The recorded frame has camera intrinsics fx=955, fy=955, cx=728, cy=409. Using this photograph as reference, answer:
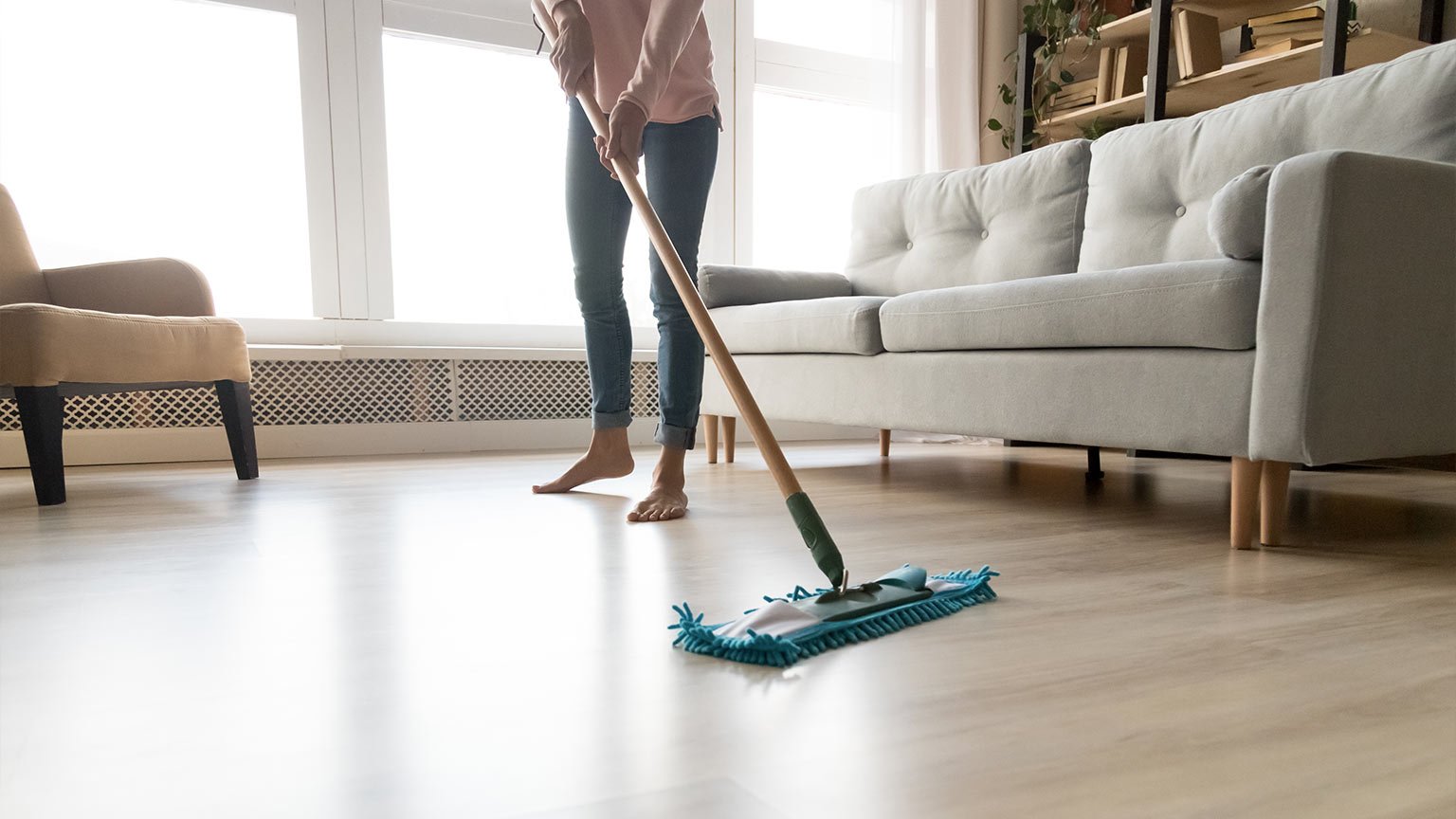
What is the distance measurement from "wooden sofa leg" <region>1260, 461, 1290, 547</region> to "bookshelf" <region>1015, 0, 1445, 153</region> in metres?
1.85

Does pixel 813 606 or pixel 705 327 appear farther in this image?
pixel 705 327

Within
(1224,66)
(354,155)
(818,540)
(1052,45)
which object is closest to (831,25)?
(1052,45)

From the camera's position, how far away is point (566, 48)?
1.64 meters

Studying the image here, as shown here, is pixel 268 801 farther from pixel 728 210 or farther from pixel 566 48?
pixel 728 210

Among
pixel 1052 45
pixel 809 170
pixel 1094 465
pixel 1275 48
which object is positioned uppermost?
pixel 1052 45

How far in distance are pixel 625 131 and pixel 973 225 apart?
4.55 feet

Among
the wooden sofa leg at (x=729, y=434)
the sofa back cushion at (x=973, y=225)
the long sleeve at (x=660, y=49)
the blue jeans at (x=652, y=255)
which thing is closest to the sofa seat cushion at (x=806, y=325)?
the wooden sofa leg at (x=729, y=434)

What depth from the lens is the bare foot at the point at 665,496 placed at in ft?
5.32

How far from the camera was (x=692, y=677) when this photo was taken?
0.80 m

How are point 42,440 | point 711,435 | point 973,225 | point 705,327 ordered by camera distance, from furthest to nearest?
point 711,435, point 973,225, point 42,440, point 705,327

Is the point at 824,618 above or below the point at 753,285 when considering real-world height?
below

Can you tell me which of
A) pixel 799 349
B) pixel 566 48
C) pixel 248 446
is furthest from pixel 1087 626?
pixel 248 446

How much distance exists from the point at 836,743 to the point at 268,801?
0.36m

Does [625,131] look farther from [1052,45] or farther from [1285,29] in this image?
[1052,45]
